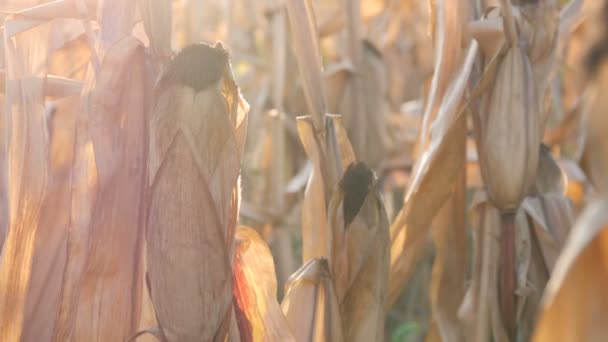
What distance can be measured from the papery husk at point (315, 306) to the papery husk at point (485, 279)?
196 millimetres

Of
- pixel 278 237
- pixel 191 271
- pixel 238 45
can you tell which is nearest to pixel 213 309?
pixel 191 271

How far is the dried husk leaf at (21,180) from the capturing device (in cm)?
71

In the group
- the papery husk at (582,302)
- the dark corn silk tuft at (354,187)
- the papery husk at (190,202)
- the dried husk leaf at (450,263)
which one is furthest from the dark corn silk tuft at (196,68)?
the dried husk leaf at (450,263)

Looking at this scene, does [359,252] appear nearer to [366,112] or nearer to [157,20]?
[157,20]

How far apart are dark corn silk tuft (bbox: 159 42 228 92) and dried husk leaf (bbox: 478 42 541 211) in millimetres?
308

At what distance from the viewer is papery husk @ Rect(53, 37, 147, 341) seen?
2.19 ft

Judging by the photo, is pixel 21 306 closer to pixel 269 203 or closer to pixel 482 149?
pixel 482 149

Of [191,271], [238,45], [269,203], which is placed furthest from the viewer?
[238,45]

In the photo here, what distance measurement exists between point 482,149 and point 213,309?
1.12ft

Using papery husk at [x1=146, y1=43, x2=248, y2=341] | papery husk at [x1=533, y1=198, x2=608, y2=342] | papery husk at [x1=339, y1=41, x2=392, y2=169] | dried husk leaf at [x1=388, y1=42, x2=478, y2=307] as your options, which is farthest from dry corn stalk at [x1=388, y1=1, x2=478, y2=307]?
papery husk at [x1=339, y1=41, x2=392, y2=169]

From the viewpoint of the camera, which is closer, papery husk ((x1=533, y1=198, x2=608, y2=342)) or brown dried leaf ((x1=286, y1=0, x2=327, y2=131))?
papery husk ((x1=533, y1=198, x2=608, y2=342))

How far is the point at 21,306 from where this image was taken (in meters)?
0.71

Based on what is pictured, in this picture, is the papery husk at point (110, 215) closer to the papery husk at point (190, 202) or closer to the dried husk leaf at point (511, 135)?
the papery husk at point (190, 202)

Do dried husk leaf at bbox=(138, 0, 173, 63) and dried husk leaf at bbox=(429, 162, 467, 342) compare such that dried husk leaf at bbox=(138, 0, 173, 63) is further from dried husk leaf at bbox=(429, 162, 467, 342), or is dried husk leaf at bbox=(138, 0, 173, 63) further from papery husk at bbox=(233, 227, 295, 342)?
dried husk leaf at bbox=(429, 162, 467, 342)
